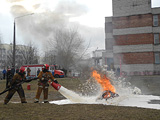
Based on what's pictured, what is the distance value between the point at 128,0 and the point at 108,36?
8.16 metres

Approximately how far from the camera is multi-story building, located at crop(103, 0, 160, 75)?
35.3 metres

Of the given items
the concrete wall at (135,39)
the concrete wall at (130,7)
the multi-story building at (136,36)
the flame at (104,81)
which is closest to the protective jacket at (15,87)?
the flame at (104,81)

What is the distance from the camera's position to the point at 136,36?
1428 inches

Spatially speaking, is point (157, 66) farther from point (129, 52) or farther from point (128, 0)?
point (128, 0)

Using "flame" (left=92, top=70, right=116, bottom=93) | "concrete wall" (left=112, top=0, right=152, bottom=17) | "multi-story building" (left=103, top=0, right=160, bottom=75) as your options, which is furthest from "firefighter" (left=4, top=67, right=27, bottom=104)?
"concrete wall" (left=112, top=0, right=152, bottom=17)

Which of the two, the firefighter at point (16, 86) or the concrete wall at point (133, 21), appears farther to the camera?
Answer: the concrete wall at point (133, 21)

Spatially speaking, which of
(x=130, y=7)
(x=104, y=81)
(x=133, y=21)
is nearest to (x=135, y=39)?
(x=133, y=21)

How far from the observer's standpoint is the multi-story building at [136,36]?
35312 millimetres

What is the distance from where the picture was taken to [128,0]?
119ft

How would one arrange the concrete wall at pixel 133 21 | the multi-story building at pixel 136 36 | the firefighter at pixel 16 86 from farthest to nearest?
the concrete wall at pixel 133 21, the multi-story building at pixel 136 36, the firefighter at pixel 16 86

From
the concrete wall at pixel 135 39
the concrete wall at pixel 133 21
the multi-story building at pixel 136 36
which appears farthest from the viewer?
the concrete wall at pixel 135 39

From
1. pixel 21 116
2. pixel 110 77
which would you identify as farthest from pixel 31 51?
pixel 21 116

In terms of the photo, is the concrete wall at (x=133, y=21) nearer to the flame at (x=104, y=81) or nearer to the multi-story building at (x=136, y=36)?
the multi-story building at (x=136, y=36)

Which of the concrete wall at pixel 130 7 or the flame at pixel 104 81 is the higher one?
the concrete wall at pixel 130 7
